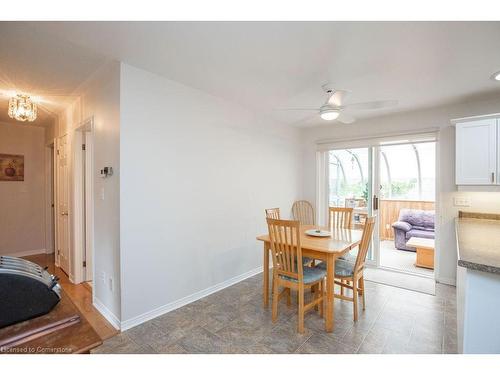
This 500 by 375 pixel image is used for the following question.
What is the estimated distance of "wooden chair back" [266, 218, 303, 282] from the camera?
2217 millimetres

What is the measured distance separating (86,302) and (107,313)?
1.71 ft

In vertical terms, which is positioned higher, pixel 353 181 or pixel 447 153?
pixel 447 153

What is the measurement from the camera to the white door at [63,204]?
11.4 feet

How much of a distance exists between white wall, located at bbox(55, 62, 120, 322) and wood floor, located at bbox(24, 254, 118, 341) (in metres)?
0.10

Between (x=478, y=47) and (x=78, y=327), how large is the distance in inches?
124

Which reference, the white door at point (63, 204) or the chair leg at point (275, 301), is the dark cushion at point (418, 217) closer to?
the chair leg at point (275, 301)

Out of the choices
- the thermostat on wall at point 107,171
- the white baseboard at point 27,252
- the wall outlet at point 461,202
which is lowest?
the white baseboard at point 27,252

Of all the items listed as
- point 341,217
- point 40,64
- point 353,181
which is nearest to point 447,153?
point 353,181

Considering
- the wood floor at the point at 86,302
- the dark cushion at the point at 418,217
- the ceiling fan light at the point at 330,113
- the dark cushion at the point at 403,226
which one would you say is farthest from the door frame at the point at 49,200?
the dark cushion at the point at 418,217

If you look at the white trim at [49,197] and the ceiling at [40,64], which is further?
the white trim at [49,197]

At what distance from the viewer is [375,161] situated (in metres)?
4.07

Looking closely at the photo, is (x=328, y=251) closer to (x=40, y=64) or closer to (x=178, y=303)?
(x=178, y=303)

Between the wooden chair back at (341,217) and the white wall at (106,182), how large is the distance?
2670 mm

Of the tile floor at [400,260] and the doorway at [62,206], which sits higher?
the doorway at [62,206]
